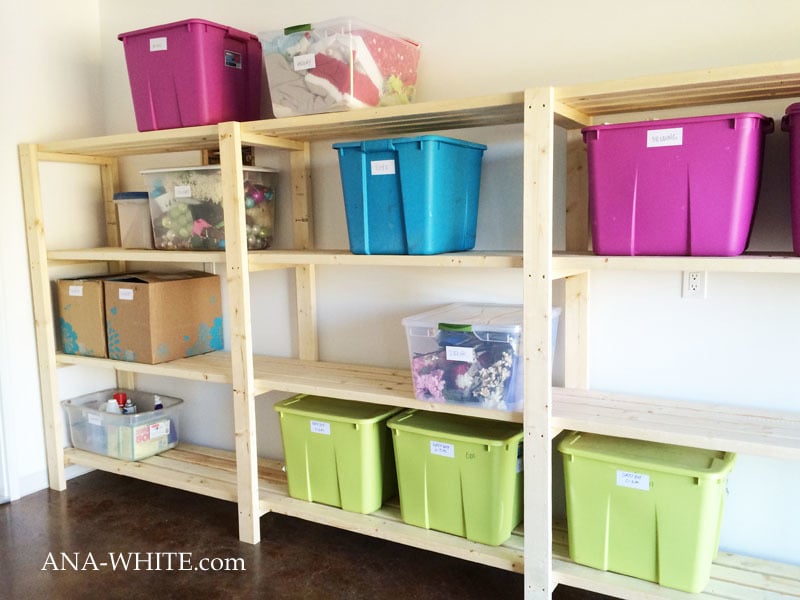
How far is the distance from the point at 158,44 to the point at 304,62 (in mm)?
707

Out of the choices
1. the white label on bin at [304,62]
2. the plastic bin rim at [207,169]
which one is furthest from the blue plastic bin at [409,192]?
the plastic bin rim at [207,169]

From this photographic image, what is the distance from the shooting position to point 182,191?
2.96 m

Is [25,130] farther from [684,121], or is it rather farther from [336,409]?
[684,121]

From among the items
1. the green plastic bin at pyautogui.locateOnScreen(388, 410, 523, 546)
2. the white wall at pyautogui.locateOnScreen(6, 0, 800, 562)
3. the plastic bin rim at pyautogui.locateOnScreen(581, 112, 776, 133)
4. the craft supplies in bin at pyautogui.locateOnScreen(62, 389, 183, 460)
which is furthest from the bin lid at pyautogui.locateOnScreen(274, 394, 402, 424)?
the plastic bin rim at pyautogui.locateOnScreen(581, 112, 776, 133)

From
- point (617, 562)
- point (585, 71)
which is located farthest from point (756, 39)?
point (617, 562)

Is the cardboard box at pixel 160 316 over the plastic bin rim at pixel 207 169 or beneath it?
beneath

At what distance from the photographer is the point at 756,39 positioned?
2.16m

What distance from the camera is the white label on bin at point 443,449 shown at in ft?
7.82

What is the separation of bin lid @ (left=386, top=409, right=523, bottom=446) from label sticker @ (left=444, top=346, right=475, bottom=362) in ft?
0.92

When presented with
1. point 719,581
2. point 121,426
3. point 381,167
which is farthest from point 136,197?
point 719,581

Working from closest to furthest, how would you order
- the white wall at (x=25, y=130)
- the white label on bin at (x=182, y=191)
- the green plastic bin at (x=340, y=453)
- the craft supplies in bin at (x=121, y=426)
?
1. the green plastic bin at (x=340, y=453)
2. the white label on bin at (x=182, y=191)
3. the white wall at (x=25, y=130)
4. the craft supplies in bin at (x=121, y=426)

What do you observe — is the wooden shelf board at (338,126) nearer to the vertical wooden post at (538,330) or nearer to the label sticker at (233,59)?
the vertical wooden post at (538,330)

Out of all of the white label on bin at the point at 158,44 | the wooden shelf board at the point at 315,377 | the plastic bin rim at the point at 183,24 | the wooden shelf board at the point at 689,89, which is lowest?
the wooden shelf board at the point at 315,377

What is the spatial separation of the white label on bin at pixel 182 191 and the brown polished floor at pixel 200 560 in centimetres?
140
